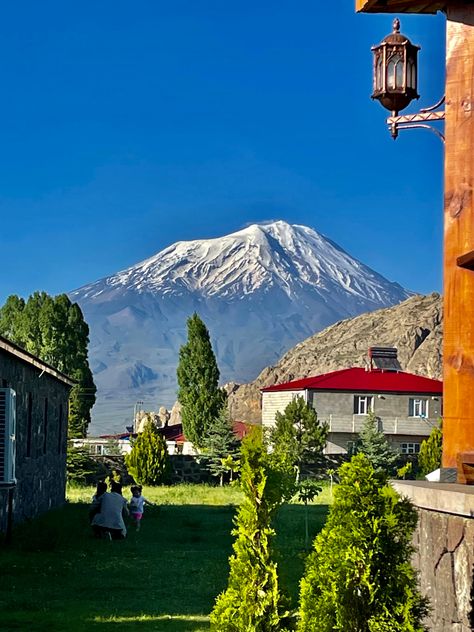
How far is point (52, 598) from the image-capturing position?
11.4m

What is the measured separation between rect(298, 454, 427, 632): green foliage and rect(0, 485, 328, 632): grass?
5.74ft

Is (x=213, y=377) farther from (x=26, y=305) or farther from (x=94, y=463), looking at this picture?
(x=94, y=463)

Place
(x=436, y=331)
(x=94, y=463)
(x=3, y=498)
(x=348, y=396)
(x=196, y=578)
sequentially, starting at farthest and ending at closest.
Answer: (x=436, y=331) < (x=348, y=396) < (x=94, y=463) < (x=3, y=498) < (x=196, y=578)

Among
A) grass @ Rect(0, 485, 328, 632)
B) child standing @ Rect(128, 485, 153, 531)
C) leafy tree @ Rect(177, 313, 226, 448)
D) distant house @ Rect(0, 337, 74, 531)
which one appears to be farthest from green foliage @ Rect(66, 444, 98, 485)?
leafy tree @ Rect(177, 313, 226, 448)

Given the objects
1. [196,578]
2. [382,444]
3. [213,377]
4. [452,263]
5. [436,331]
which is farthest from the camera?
[436,331]

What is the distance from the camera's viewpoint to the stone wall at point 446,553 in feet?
18.0

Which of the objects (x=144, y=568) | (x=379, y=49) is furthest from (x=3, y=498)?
(x=379, y=49)

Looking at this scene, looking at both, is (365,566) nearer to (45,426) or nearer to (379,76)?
(379,76)

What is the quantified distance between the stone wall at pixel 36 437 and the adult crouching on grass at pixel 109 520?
1505 millimetres

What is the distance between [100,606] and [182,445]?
1801 inches

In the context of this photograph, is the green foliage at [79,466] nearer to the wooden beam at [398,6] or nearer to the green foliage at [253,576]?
the green foliage at [253,576]

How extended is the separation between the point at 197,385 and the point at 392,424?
37.7 ft

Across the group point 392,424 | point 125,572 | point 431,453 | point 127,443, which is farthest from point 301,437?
point 125,572

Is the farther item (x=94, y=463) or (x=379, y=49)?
(x=94, y=463)
